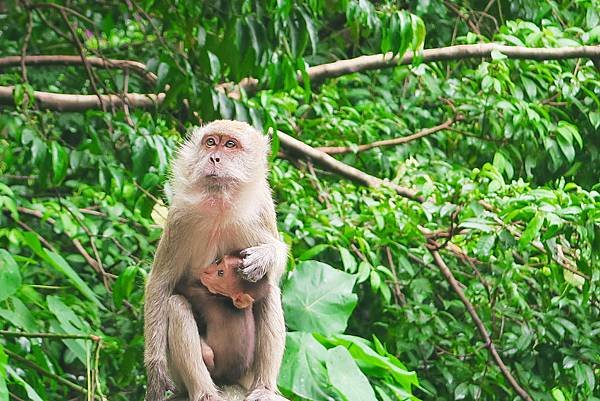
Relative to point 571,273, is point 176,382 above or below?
above

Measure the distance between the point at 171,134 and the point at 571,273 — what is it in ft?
9.26

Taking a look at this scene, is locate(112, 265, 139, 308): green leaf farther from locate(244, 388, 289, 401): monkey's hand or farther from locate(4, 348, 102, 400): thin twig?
locate(244, 388, 289, 401): monkey's hand

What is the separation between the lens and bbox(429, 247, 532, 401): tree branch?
23.7ft

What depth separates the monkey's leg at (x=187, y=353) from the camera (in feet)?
14.8

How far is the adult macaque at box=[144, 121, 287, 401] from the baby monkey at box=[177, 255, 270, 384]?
0.15ft

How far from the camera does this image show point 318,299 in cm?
574

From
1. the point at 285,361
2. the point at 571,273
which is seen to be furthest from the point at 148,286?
the point at 571,273

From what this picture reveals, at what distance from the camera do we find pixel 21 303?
17.8 ft

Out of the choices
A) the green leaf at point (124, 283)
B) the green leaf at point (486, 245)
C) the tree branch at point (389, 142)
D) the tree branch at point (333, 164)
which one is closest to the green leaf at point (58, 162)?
the green leaf at point (124, 283)

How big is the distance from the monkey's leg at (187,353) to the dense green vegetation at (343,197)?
441 mm

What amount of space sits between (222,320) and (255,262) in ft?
1.51

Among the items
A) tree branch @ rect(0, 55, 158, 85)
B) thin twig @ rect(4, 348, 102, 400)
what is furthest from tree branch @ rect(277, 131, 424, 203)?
thin twig @ rect(4, 348, 102, 400)

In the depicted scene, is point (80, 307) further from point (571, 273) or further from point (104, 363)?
Answer: point (571, 273)

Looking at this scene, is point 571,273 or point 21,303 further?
point 571,273
